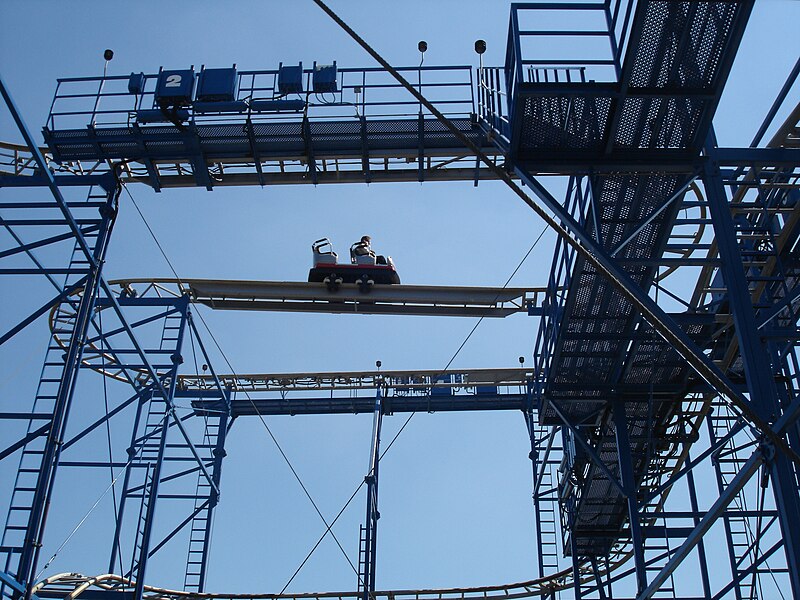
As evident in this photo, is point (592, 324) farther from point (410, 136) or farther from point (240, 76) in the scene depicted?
point (240, 76)

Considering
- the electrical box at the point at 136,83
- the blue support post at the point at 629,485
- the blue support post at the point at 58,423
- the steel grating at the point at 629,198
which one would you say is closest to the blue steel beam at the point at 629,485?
the blue support post at the point at 629,485

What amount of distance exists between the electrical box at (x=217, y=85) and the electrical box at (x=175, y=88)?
197mm

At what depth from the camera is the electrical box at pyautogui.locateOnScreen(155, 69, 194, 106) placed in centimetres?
1595

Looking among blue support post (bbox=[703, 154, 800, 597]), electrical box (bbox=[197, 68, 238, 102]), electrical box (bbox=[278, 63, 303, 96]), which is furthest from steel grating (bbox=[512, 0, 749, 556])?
electrical box (bbox=[197, 68, 238, 102])

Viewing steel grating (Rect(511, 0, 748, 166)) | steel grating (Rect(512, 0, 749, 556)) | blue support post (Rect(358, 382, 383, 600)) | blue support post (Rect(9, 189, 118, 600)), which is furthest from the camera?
blue support post (Rect(358, 382, 383, 600))

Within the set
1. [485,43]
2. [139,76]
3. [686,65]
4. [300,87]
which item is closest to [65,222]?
[139,76]

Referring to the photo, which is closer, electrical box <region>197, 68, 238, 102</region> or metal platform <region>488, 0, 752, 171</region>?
metal platform <region>488, 0, 752, 171</region>

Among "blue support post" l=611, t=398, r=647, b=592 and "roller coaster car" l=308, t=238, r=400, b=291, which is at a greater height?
"roller coaster car" l=308, t=238, r=400, b=291

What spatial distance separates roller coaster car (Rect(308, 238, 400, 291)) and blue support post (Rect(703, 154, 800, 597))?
36.3ft

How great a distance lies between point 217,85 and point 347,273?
6.37 meters

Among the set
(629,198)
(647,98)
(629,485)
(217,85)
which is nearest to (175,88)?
(217,85)

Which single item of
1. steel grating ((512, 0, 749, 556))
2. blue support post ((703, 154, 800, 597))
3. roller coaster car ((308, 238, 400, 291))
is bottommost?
blue support post ((703, 154, 800, 597))

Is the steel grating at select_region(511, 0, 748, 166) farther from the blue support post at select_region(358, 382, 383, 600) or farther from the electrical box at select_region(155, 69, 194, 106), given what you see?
the blue support post at select_region(358, 382, 383, 600)

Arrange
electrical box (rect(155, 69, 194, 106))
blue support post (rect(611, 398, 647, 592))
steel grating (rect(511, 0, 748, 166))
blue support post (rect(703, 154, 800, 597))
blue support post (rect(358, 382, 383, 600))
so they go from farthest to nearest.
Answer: blue support post (rect(358, 382, 383, 600)), electrical box (rect(155, 69, 194, 106)), blue support post (rect(611, 398, 647, 592)), steel grating (rect(511, 0, 748, 166)), blue support post (rect(703, 154, 800, 597))
